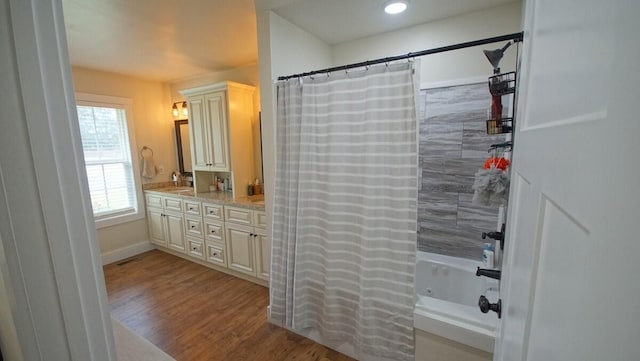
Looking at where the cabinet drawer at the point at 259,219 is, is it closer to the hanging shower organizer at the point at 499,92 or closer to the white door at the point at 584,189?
the hanging shower organizer at the point at 499,92

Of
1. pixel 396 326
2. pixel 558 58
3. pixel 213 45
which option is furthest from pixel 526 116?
pixel 213 45

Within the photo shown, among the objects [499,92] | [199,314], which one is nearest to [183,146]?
[199,314]

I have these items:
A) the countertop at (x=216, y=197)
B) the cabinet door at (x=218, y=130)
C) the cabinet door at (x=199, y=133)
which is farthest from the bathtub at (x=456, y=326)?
the cabinet door at (x=199, y=133)

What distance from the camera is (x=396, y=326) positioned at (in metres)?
1.60

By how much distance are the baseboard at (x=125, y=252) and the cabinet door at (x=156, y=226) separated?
0.14 m

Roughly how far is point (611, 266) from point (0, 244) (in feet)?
2.48

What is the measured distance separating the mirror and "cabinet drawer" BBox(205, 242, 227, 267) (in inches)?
56.0

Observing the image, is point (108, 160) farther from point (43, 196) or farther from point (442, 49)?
point (442, 49)

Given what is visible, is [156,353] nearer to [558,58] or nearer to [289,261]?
[289,261]

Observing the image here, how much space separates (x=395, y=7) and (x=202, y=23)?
1537mm

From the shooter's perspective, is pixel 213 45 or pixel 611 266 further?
pixel 213 45

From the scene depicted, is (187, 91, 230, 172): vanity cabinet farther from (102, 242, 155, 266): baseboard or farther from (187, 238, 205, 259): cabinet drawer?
(102, 242, 155, 266): baseboard

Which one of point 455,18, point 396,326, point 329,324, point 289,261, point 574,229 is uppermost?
point 455,18

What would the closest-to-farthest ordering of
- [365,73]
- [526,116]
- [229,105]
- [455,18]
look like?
[526,116] → [365,73] → [455,18] → [229,105]
